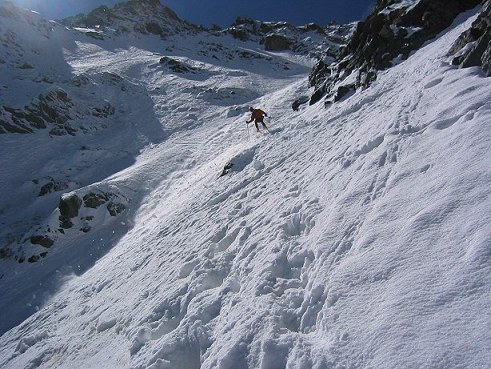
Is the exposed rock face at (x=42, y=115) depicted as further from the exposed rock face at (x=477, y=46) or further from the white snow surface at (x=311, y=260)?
the exposed rock face at (x=477, y=46)

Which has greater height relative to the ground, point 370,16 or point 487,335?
point 370,16

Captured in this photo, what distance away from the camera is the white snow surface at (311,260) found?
3855mm

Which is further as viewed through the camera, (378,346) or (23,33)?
(23,33)

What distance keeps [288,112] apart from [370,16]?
7.64 m

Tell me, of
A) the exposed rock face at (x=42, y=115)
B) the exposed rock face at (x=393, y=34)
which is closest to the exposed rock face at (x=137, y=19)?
the exposed rock face at (x=42, y=115)

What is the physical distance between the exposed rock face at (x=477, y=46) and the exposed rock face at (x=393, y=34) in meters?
5.11

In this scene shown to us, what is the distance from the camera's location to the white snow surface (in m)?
3.86

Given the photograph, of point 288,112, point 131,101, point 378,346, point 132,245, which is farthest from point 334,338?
point 131,101

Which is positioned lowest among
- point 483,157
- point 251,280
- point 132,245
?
point 132,245

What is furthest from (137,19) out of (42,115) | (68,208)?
(68,208)

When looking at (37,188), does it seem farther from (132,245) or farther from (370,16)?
(370,16)

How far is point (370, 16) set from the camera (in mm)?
22250

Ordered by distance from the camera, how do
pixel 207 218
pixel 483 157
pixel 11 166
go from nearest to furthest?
1. pixel 483 157
2. pixel 207 218
3. pixel 11 166

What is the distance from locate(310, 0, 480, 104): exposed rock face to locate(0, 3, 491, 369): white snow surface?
3.71 feet
